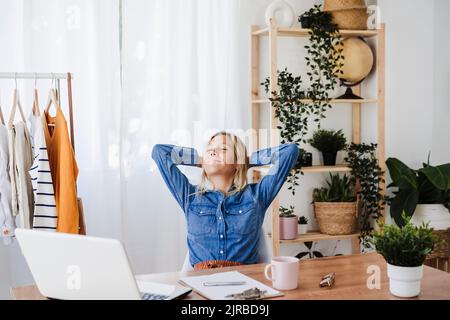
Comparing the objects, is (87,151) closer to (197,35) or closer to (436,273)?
(197,35)

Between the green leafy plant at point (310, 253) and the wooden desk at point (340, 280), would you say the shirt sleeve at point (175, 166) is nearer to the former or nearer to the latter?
the wooden desk at point (340, 280)

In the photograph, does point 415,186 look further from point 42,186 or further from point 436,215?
point 42,186

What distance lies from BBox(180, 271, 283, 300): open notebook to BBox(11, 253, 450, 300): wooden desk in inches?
1.2

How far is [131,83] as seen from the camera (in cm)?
335

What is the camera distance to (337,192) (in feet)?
12.3

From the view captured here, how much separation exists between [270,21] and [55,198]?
1.59 meters

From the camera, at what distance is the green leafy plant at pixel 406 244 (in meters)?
1.57

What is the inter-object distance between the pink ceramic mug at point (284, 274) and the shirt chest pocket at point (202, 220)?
2.14ft

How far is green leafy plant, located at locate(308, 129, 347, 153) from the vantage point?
3734 millimetres

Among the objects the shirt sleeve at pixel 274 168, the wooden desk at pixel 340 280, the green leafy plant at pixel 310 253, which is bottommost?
the green leafy plant at pixel 310 253

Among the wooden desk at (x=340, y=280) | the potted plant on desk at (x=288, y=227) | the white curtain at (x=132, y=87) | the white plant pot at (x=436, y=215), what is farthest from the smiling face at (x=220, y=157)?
the white plant pot at (x=436, y=215)

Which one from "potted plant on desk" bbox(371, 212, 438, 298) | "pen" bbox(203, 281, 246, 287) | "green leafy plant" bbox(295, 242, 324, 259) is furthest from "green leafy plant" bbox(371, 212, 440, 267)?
"green leafy plant" bbox(295, 242, 324, 259)

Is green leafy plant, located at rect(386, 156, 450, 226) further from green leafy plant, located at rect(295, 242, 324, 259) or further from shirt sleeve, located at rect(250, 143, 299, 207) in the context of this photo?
shirt sleeve, located at rect(250, 143, 299, 207)

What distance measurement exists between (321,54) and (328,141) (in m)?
0.56
